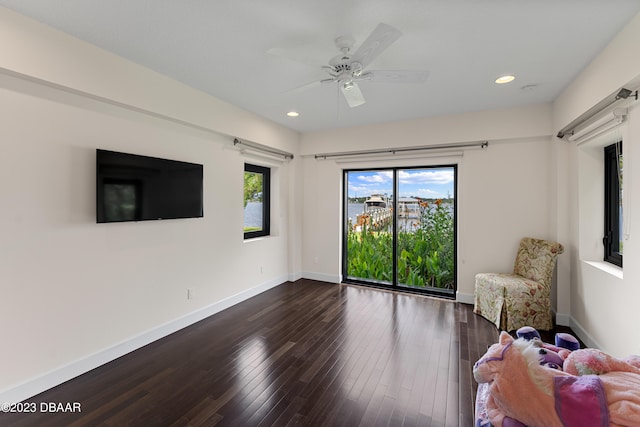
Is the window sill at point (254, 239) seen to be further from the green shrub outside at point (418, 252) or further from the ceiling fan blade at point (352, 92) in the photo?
the ceiling fan blade at point (352, 92)

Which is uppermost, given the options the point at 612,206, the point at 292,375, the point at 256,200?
the point at 256,200

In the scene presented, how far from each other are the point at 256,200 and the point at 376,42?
3.16m

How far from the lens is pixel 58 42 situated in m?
2.03

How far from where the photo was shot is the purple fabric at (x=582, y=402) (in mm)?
945

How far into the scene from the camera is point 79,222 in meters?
2.26

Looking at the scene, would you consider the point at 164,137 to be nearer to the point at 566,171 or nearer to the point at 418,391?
the point at 418,391

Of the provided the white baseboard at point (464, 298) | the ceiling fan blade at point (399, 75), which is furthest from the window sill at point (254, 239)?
the white baseboard at point (464, 298)

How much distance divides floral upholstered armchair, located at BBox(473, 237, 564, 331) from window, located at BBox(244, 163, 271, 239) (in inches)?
125

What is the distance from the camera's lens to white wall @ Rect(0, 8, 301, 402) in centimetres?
192

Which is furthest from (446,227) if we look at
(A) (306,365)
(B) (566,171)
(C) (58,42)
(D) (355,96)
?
(C) (58,42)

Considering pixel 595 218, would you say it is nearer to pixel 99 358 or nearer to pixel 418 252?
pixel 418 252

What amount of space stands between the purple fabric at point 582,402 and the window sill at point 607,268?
190 centimetres

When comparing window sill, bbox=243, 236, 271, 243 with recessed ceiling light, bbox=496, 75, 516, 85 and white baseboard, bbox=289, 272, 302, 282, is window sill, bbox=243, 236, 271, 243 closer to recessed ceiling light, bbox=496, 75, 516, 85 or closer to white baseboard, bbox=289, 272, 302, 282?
white baseboard, bbox=289, 272, 302, 282

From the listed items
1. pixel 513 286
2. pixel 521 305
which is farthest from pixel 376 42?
pixel 521 305
